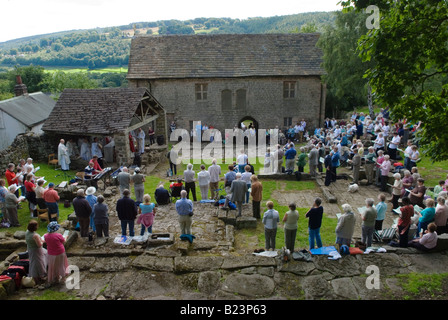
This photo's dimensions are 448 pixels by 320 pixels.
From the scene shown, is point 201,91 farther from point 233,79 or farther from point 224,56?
point 224,56

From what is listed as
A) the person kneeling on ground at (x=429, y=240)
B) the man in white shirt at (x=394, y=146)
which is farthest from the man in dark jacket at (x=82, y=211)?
the man in white shirt at (x=394, y=146)

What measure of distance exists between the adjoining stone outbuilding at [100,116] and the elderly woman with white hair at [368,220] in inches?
489

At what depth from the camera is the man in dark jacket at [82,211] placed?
985 cm

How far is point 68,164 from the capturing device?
708 inches

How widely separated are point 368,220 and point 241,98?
839 inches

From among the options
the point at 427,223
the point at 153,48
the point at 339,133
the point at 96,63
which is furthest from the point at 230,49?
the point at 96,63

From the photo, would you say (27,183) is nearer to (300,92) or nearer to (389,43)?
(389,43)

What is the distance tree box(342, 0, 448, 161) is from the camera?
764 centimetres

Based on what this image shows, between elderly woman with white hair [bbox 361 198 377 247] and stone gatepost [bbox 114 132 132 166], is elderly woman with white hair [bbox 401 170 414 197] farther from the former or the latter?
stone gatepost [bbox 114 132 132 166]

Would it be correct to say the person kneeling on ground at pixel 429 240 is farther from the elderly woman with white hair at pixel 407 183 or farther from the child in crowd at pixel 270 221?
the child in crowd at pixel 270 221

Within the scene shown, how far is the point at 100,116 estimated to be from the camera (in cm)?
1839

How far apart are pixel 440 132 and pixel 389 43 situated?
2295mm

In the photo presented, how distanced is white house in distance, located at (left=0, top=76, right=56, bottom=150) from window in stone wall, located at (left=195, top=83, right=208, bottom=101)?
1233 cm
